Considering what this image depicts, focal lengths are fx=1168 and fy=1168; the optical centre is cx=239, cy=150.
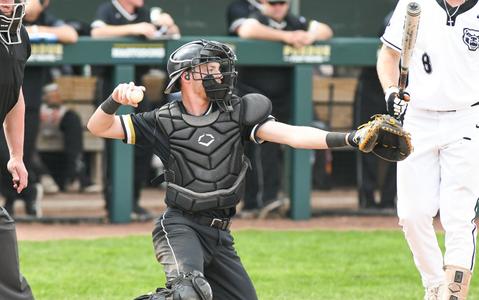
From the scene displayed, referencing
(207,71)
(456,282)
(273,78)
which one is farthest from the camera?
(273,78)

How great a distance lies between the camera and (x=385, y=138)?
5.26 meters

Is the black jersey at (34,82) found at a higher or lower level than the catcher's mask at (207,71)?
lower

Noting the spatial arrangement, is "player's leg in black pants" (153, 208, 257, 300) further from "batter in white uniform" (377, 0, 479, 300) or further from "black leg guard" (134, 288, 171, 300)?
"batter in white uniform" (377, 0, 479, 300)

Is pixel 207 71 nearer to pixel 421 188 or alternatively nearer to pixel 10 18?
pixel 10 18

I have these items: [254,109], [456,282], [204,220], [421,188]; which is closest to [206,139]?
[254,109]

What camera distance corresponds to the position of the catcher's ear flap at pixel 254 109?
5.83 meters

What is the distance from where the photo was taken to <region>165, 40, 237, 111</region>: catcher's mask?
5.82m

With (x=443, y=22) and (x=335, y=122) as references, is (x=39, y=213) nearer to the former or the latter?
(x=335, y=122)

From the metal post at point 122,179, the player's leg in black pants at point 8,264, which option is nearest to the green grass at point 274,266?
the metal post at point 122,179

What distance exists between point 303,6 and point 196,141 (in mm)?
7765

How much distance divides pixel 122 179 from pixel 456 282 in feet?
15.6

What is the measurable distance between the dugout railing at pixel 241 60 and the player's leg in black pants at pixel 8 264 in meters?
4.65

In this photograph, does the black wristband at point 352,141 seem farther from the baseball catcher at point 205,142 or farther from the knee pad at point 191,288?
the knee pad at point 191,288

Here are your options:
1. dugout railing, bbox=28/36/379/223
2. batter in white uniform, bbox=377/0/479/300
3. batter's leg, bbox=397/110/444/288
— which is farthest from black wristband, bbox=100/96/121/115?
dugout railing, bbox=28/36/379/223
